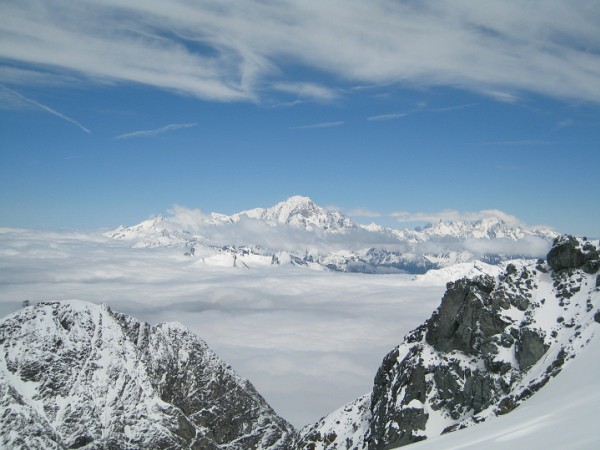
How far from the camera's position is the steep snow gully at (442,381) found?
66.1m

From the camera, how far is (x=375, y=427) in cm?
10950

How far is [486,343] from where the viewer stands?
97.4m

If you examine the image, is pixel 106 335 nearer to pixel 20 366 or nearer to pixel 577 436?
pixel 20 366

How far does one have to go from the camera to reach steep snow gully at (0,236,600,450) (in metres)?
66.1

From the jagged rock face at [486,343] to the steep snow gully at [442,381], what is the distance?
0.22 meters

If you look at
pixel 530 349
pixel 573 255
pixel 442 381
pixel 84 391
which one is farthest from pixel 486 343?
pixel 84 391

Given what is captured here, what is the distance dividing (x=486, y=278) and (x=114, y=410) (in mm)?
137987

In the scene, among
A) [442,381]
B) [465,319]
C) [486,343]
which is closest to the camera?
[486,343]

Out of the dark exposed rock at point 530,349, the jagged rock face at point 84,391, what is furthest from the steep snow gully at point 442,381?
the jagged rock face at point 84,391

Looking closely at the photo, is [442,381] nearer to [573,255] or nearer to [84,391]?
[573,255]

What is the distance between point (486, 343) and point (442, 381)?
1077 cm

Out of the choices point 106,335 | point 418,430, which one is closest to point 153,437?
point 106,335

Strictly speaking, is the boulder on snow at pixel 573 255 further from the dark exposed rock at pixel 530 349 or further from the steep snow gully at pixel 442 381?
the dark exposed rock at pixel 530 349

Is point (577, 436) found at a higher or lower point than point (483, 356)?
higher
